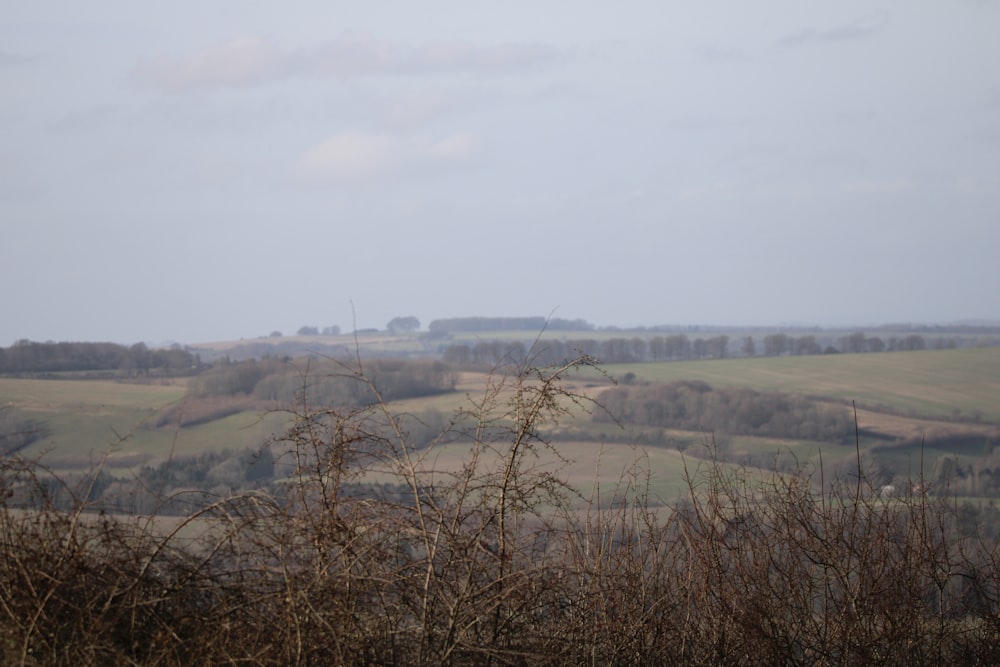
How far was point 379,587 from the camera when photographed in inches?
189

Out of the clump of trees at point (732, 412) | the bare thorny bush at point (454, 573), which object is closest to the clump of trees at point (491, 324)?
the clump of trees at point (732, 412)

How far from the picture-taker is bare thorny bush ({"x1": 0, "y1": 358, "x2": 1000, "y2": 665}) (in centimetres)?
433

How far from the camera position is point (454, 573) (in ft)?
16.1

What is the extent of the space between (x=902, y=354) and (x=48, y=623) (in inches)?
2093

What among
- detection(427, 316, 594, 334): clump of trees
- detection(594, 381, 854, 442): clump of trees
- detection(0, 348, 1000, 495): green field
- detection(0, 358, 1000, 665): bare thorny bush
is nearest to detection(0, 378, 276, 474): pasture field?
detection(0, 348, 1000, 495): green field

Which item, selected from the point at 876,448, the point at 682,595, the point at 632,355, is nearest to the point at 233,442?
the point at 876,448

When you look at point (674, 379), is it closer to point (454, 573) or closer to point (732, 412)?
point (732, 412)

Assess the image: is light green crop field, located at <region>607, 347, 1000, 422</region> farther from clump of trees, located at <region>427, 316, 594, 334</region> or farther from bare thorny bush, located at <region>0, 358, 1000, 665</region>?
bare thorny bush, located at <region>0, 358, 1000, 665</region>

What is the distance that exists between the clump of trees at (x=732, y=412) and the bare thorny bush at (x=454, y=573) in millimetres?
25280

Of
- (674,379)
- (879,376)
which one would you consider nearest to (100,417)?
(674,379)

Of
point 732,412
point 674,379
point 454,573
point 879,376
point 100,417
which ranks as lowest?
point 732,412

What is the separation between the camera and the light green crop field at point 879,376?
38844 mm

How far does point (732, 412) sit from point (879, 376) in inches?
510

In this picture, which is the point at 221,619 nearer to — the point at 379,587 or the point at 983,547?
the point at 379,587
